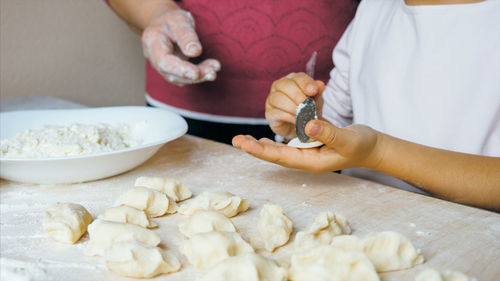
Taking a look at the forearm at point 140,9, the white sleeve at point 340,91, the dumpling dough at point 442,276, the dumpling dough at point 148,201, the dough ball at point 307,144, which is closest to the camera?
the dumpling dough at point 442,276

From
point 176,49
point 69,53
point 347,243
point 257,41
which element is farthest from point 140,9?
point 347,243

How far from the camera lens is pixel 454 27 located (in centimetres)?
108

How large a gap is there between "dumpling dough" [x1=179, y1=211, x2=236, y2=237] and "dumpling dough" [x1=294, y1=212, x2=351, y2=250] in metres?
0.11

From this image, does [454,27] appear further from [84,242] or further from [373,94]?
[84,242]

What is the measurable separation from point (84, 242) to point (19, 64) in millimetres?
1387

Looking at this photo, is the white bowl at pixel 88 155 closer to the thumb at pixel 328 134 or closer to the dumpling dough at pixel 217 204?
the dumpling dough at pixel 217 204

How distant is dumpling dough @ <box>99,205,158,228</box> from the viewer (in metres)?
0.74

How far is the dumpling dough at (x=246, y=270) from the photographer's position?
577mm

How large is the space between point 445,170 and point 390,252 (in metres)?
0.35

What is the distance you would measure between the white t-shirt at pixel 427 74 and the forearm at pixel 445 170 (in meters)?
0.18

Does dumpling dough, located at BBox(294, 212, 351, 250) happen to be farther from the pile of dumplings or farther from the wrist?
the wrist

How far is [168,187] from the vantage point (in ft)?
2.80

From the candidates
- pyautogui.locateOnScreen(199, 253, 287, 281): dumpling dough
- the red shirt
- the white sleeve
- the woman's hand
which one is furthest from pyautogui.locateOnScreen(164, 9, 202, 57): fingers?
pyautogui.locateOnScreen(199, 253, 287, 281): dumpling dough

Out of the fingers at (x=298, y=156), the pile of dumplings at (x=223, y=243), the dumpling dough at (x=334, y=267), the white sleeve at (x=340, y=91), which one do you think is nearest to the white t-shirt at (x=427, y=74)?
the white sleeve at (x=340, y=91)
